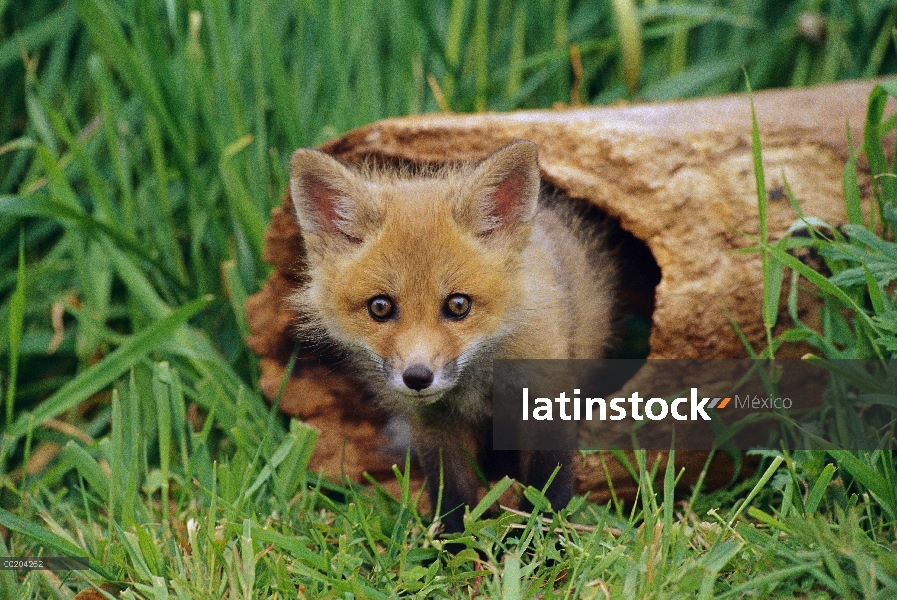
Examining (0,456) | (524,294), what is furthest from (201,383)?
(524,294)

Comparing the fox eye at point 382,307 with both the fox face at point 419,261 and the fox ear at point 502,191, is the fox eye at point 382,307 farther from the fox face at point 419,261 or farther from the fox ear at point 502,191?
the fox ear at point 502,191

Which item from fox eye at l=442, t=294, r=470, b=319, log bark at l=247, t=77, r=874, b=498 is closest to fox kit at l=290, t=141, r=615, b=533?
fox eye at l=442, t=294, r=470, b=319

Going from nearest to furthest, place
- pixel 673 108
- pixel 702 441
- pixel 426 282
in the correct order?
pixel 426 282 → pixel 702 441 → pixel 673 108

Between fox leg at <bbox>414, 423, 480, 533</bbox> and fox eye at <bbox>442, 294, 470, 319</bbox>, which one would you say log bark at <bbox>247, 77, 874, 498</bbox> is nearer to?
fox leg at <bbox>414, 423, 480, 533</bbox>

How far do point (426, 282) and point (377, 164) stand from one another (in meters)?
0.91

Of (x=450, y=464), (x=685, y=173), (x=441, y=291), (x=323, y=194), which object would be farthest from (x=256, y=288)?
(x=685, y=173)

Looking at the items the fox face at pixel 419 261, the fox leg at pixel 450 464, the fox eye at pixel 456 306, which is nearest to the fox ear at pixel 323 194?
the fox face at pixel 419 261

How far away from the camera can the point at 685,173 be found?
266 cm

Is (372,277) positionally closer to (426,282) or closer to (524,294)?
(426,282)

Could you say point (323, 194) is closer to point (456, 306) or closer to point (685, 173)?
point (456, 306)

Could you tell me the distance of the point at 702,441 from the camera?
2.64m

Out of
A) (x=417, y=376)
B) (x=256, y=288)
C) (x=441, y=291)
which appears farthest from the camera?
(x=256, y=288)

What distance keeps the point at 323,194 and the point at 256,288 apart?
1198 mm

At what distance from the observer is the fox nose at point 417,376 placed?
2137mm
